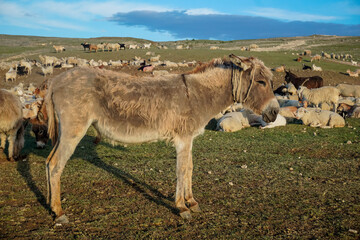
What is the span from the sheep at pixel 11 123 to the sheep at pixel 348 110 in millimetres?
14980

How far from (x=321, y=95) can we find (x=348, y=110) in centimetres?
194

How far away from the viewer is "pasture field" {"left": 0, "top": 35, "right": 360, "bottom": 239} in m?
5.03

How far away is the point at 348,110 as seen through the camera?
17312 millimetres

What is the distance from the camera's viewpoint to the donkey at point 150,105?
530cm

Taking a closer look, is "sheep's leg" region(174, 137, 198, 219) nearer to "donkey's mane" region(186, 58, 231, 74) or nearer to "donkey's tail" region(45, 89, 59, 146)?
"donkey's mane" region(186, 58, 231, 74)

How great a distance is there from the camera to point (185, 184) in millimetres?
5840

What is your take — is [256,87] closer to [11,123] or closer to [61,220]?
[61,220]

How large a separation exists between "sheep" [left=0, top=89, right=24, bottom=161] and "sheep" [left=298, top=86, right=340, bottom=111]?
615 inches

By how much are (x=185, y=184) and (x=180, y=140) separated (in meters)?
0.85

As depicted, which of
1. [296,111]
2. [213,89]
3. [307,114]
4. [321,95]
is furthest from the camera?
[321,95]

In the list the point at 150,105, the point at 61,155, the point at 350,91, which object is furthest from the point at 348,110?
the point at 61,155

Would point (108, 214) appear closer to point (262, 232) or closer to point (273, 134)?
point (262, 232)

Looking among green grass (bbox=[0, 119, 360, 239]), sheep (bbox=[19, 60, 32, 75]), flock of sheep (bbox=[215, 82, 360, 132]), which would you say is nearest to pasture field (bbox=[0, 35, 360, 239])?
green grass (bbox=[0, 119, 360, 239])

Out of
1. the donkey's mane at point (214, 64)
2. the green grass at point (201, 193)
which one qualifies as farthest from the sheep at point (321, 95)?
the donkey's mane at point (214, 64)
